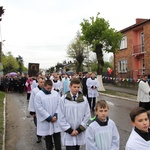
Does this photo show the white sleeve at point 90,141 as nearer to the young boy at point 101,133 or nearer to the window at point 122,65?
the young boy at point 101,133

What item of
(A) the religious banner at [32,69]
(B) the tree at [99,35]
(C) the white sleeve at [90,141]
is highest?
(B) the tree at [99,35]

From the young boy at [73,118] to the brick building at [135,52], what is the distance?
78.6ft

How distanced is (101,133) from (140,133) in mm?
1054

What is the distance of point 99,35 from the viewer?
76.5 feet

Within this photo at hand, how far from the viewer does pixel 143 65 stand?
30219mm

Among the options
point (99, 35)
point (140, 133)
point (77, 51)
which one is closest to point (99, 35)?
point (99, 35)

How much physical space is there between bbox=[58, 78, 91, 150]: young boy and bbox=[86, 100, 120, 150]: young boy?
0.73 m

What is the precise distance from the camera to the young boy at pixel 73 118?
4.48 meters

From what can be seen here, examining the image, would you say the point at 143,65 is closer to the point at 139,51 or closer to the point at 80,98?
the point at 139,51

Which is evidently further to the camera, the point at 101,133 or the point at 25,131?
the point at 25,131

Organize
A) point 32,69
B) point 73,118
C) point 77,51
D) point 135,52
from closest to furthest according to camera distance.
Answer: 1. point 73,118
2. point 32,69
3. point 135,52
4. point 77,51

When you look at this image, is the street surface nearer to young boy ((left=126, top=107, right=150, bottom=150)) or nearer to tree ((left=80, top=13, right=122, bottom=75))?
young boy ((left=126, top=107, right=150, bottom=150))

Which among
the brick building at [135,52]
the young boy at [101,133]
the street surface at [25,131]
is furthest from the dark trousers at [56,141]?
the brick building at [135,52]

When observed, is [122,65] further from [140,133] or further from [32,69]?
[140,133]
